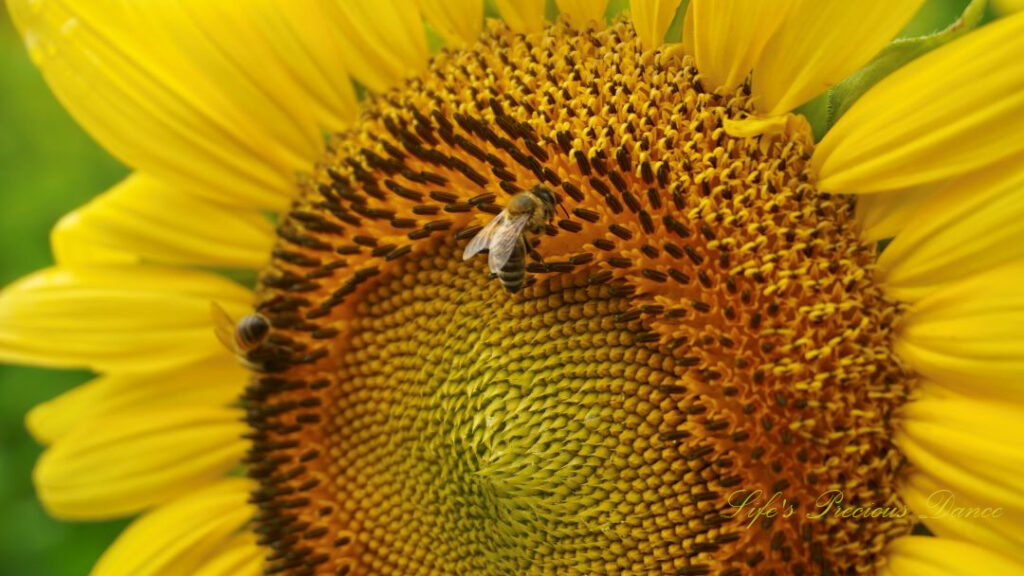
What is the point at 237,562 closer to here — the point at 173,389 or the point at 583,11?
the point at 173,389

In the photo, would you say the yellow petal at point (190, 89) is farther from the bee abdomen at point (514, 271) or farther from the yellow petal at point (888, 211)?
the yellow petal at point (888, 211)

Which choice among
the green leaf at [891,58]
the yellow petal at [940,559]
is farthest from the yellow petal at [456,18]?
the yellow petal at [940,559]

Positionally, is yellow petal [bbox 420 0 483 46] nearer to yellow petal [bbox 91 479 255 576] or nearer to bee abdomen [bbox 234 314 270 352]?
bee abdomen [bbox 234 314 270 352]

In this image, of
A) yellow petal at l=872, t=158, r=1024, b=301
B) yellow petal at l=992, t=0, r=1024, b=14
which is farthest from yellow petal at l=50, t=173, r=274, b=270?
yellow petal at l=992, t=0, r=1024, b=14

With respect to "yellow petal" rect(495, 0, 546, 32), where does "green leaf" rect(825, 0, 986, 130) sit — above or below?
below

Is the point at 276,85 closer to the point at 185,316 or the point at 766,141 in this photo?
the point at 185,316
